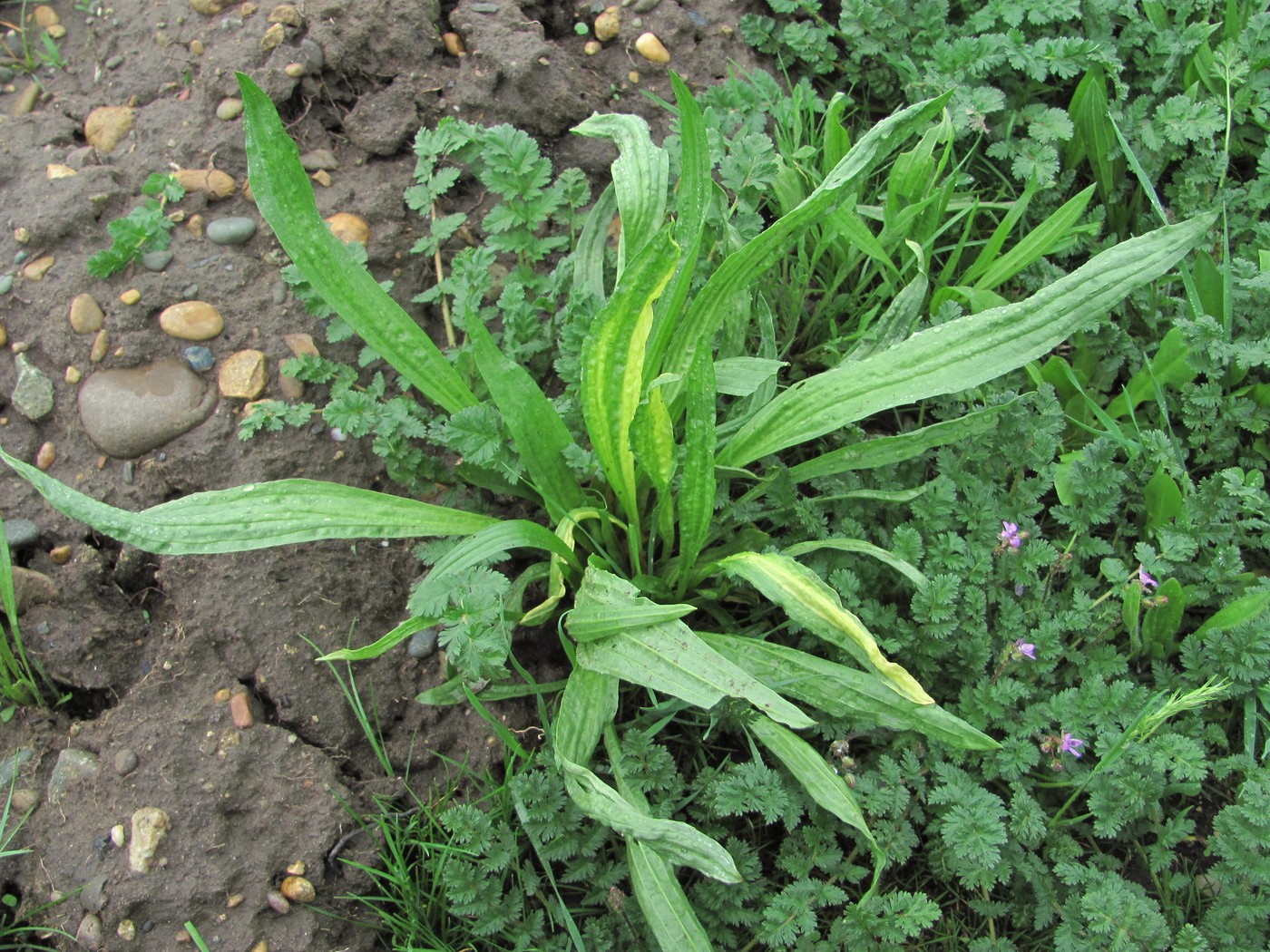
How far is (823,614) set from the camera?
5.16 ft

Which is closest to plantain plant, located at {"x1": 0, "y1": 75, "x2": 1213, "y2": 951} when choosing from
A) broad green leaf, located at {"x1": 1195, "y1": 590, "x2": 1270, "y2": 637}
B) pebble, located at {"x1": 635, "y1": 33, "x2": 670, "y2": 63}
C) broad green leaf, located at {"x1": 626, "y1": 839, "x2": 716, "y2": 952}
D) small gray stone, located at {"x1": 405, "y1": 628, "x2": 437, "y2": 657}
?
broad green leaf, located at {"x1": 626, "y1": 839, "x2": 716, "y2": 952}

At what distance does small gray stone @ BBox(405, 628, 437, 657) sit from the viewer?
1927 millimetres

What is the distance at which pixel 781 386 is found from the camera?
84.7 inches

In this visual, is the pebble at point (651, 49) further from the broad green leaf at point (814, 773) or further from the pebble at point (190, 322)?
the broad green leaf at point (814, 773)

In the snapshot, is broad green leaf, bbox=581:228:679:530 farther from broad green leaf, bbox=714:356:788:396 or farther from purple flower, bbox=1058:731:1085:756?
purple flower, bbox=1058:731:1085:756

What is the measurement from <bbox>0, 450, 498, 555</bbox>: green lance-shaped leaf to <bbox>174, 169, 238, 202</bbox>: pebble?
87cm

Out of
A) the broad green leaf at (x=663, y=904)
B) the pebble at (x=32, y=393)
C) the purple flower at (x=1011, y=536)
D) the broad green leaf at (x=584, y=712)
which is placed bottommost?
the broad green leaf at (x=663, y=904)

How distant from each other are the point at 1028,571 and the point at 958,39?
53.8 inches

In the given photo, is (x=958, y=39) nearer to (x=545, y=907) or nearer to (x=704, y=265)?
(x=704, y=265)

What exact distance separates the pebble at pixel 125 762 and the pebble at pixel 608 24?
2.11 m

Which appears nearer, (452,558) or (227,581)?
(452,558)

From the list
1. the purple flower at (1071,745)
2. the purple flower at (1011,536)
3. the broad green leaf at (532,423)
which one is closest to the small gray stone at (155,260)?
the broad green leaf at (532,423)

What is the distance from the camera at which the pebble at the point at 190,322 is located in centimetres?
210

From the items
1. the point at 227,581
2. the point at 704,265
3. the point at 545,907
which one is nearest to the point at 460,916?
the point at 545,907
